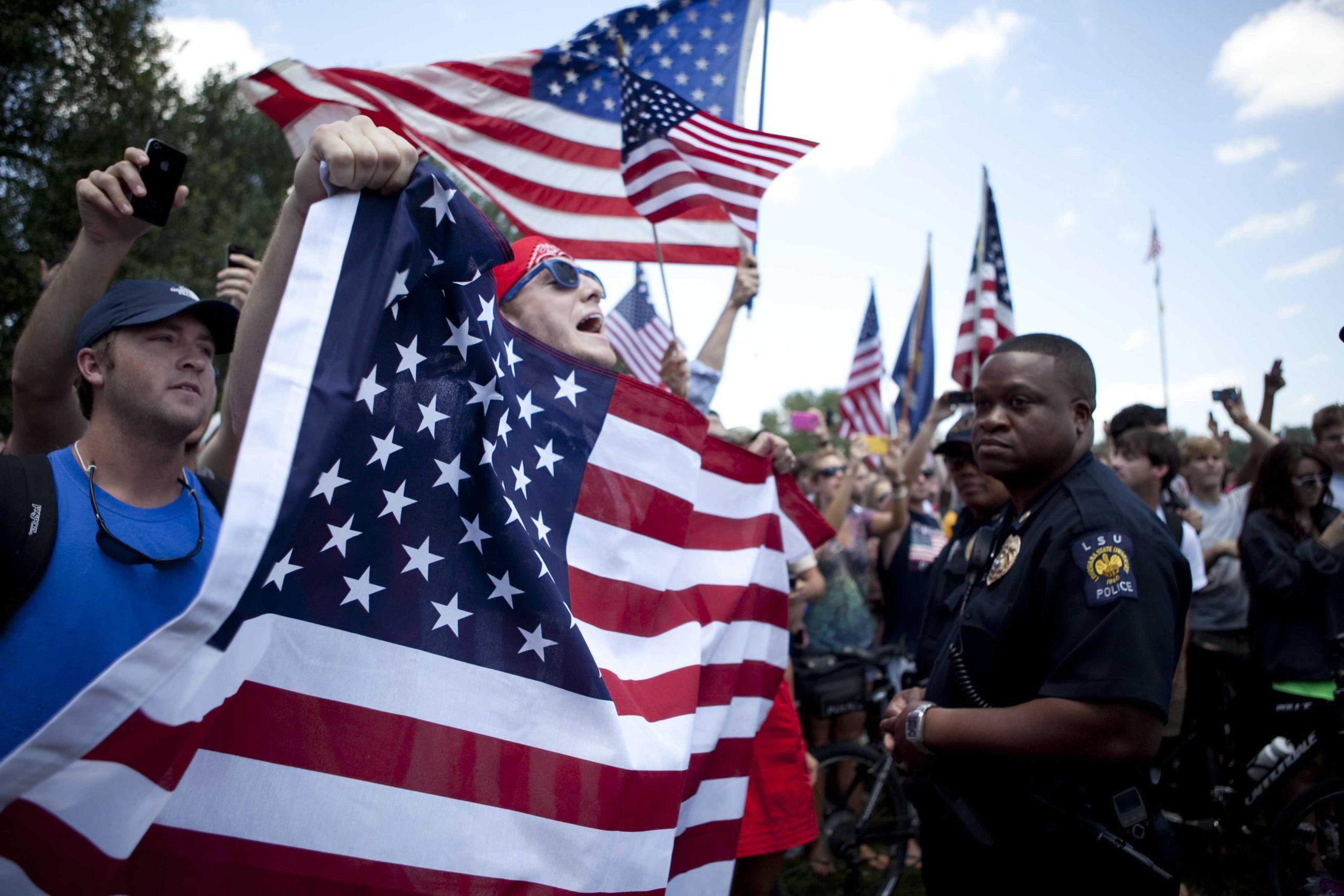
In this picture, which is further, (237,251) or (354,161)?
(237,251)

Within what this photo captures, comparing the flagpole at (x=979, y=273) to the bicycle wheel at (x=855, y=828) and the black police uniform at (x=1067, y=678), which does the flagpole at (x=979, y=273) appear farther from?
the black police uniform at (x=1067, y=678)

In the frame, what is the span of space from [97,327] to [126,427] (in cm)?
30

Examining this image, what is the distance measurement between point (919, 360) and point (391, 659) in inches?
439

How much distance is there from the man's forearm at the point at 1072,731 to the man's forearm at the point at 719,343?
2644mm

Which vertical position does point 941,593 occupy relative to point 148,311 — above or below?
below

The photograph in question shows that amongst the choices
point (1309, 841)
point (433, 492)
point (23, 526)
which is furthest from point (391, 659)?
point (1309, 841)

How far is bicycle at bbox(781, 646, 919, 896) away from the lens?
539 centimetres

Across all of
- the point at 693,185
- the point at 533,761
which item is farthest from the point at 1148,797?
the point at 693,185

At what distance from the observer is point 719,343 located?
4723 mm

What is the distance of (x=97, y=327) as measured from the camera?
240cm

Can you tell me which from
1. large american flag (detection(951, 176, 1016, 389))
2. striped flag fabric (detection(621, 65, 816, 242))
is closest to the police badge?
striped flag fabric (detection(621, 65, 816, 242))

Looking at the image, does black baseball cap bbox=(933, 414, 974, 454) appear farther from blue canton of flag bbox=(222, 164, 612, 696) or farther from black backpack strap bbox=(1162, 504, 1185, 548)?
blue canton of flag bbox=(222, 164, 612, 696)

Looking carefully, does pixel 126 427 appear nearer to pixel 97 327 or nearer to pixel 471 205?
pixel 97 327

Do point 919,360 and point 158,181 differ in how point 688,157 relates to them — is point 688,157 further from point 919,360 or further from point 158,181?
point 919,360
